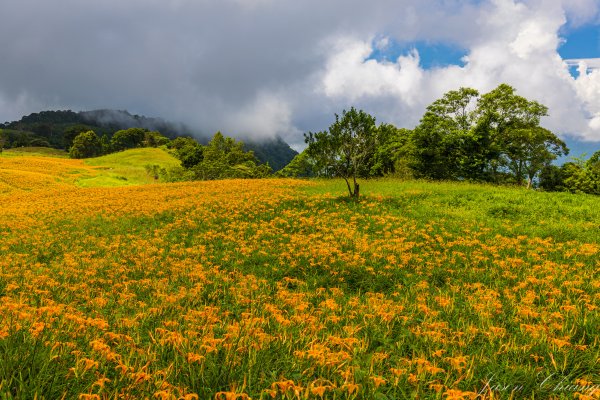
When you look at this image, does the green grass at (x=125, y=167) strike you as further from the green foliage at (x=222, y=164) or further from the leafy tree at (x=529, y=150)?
the leafy tree at (x=529, y=150)

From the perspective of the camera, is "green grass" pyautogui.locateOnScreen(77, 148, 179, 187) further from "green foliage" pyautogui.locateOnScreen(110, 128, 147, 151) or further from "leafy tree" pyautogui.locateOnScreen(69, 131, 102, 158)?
"green foliage" pyautogui.locateOnScreen(110, 128, 147, 151)

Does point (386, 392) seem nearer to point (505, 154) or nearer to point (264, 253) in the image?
point (264, 253)

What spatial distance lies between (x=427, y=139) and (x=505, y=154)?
10720 mm

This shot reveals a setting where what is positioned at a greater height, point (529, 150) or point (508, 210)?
point (529, 150)

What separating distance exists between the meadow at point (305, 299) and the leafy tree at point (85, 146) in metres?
98.0

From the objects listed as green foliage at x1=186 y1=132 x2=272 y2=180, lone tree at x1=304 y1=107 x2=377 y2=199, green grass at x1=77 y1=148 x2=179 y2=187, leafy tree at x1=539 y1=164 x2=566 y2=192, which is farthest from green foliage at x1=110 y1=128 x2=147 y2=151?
leafy tree at x1=539 y1=164 x2=566 y2=192

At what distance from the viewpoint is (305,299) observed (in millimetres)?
5680

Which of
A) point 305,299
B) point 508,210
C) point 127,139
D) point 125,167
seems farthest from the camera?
point 127,139

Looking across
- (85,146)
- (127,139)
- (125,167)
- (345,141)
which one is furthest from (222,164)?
(127,139)

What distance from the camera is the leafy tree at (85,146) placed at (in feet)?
329

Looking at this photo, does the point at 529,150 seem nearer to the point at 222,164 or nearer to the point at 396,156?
the point at 396,156

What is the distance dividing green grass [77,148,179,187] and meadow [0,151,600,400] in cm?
2678

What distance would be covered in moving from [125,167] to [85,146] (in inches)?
2017

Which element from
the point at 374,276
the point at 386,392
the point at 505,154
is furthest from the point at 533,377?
the point at 505,154
